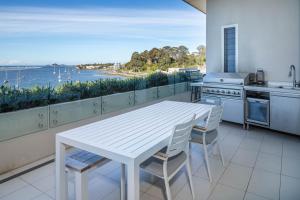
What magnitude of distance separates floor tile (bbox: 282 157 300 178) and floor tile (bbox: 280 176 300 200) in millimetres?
119

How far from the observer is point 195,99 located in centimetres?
577

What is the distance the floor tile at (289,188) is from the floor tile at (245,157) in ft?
1.38

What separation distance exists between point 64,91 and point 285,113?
3608mm

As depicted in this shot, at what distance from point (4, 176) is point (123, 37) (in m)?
3.40

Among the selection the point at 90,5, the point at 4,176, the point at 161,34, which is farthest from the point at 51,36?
the point at 161,34

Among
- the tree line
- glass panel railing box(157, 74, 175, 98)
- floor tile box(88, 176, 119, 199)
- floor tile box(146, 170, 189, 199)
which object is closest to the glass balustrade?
glass panel railing box(157, 74, 175, 98)

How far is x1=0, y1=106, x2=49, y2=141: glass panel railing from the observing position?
100 inches

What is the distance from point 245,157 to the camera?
2.90m

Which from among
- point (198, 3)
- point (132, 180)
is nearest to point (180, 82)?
point (198, 3)

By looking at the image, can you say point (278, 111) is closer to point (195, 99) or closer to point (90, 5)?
point (195, 99)

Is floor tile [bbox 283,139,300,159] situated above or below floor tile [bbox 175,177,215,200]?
above

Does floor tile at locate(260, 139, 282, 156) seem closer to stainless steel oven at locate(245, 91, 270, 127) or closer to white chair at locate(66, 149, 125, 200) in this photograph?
stainless steel oven at locate(245, 91, 270, 127)

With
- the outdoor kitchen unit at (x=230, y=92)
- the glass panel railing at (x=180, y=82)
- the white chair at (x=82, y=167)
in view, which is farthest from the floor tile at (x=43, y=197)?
the glass panel railing at (x=180, y=82)

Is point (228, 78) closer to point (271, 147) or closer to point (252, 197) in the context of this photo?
point (271, 147)
